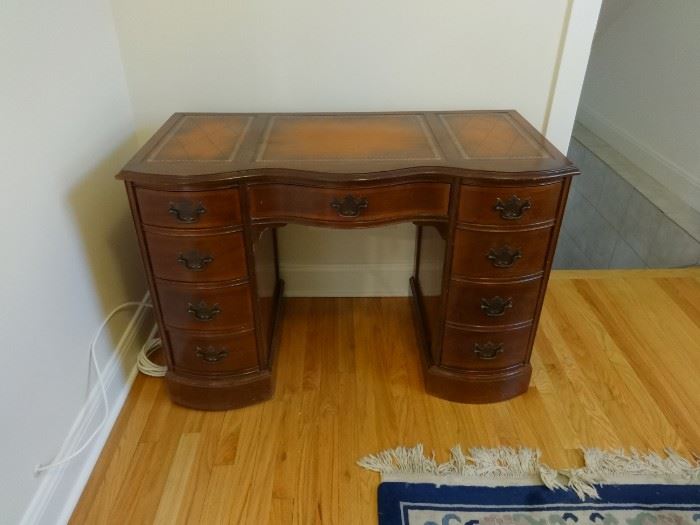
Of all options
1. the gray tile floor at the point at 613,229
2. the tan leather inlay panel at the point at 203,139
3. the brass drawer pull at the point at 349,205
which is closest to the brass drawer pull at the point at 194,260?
the tan leather inlay panel at the point at 203,139

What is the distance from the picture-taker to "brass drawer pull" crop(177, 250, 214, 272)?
4.14ft

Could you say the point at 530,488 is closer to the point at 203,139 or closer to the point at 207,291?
the point at 207,291

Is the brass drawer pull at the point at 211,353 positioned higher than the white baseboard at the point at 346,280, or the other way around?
the brass drawer pull at the point at 211,353

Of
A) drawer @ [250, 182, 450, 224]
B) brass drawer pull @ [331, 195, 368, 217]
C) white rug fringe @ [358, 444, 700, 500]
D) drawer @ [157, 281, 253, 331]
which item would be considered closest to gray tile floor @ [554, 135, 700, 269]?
white rug fringe @ [358, 444, 700, 500]

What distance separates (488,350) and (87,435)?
1104 mm

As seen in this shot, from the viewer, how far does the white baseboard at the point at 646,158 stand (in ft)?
7.86

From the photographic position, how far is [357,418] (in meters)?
1.49

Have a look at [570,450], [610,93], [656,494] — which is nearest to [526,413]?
[570,450]

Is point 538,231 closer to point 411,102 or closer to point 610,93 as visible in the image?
point 411,102

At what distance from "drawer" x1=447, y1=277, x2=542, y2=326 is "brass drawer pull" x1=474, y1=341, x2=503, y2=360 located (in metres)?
0.08

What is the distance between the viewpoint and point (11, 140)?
1.06 m

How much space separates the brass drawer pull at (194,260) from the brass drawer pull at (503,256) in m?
0.70

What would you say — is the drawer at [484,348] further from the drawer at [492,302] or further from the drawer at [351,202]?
the drawer at [351,202]

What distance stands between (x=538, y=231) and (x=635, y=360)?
77 cm
